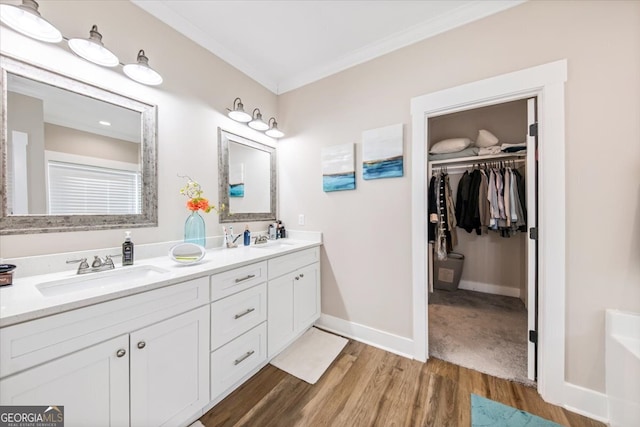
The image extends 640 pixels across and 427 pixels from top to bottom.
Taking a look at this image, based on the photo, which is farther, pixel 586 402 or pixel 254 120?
Answer: pixel 254 120

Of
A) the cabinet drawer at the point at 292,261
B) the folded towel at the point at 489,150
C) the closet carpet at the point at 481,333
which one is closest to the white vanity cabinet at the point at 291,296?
the cabinet drawer at the point at 292,261

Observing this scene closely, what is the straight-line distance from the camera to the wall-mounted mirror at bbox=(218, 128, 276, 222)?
7.03 feet

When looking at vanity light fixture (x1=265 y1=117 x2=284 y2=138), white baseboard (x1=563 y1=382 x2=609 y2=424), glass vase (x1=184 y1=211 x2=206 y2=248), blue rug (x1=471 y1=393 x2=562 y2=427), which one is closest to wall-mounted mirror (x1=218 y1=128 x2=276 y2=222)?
vanity light fixture (x1=265 y1=117 x2=284 y2=138)

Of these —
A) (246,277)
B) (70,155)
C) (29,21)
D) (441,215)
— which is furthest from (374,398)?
(29,21)

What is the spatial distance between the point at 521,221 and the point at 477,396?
206 centimetres

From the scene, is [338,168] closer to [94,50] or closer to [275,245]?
[275,245]

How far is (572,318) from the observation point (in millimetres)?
1412

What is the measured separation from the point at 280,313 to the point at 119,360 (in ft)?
3.42

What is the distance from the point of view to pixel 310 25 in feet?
6.05

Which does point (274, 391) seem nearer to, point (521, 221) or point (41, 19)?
point (41, 19)

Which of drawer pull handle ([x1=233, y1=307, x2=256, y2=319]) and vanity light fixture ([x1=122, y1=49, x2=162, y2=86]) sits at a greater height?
vanity light fixture ([x1=122, y1=49, x2=162, y2=86])

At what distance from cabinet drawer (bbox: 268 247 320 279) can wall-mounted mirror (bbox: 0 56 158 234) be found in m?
0.93

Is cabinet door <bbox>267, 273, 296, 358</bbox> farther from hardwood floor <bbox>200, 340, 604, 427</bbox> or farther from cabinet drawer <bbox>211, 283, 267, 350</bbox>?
hardwood floor <bbox>200, 340, 604, 427</bbox>

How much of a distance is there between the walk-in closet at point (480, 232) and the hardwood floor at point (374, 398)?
0.34m
